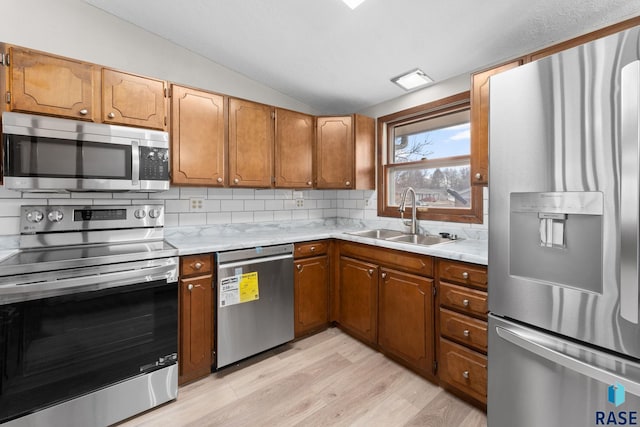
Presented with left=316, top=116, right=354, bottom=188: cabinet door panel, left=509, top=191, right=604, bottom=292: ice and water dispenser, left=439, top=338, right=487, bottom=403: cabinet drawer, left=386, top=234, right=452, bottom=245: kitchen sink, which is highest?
left=316, top=116, right=354, bottom=188: cabinet door panel

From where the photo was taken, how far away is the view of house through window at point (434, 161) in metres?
2.42

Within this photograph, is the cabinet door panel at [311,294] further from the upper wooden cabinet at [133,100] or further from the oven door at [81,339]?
the upper wooden cabinet at [133,100]

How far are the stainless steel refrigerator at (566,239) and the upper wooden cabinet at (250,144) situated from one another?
1.83 metres

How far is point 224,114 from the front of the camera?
2.29 meters

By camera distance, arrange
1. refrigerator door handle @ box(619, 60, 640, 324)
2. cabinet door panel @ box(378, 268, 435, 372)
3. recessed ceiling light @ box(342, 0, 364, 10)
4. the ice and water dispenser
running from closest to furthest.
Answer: refrigerator door handle @ box(619, 60, 640, 324) → the ice and water dispenser → recessed ceiling light @ box(342, 0, 364, 10) → cabinet door panel @ box(378, 268, 435, 372)

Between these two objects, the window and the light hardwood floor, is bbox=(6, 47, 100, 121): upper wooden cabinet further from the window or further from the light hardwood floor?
the window

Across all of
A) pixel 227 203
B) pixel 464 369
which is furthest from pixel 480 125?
pixel 227 203

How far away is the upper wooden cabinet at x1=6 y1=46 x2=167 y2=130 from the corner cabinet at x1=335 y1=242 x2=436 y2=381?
1.90 metres

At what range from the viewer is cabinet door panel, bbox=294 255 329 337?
7.91 feet

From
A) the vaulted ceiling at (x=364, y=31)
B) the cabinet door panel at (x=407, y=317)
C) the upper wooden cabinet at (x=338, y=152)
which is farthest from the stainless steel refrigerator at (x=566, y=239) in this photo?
the upper wooden cabinet at (x=338, y=152)

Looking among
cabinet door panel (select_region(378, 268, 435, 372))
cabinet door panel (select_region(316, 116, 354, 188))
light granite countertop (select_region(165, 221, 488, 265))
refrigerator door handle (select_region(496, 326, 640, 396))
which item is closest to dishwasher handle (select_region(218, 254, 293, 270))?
light granite countertop (select_region(165, 221, 488, 265))

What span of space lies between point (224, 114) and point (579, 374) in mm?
2599

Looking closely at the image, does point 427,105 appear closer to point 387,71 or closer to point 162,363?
point 387,71

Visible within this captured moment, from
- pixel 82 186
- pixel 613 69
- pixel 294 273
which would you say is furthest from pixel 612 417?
pixel 82 186
